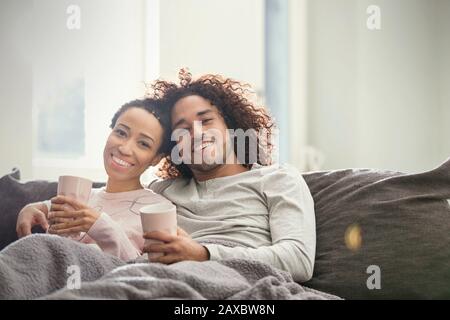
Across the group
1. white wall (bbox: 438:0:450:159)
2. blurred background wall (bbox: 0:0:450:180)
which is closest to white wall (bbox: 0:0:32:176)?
blurred background wall (bbox: 0:0:450:180)

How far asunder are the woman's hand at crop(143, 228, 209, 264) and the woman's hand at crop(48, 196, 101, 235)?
0.16m

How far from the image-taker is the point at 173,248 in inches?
36.9

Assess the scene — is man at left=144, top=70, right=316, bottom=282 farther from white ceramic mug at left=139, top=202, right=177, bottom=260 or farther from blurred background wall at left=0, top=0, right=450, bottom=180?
blurred background wall at left=0, top=0, right=450, bottom=180

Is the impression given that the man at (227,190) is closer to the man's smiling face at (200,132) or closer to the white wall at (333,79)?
the man's smiling face at (200,132)

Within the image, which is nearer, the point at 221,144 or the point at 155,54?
the point at 221,144

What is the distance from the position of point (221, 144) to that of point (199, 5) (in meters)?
1.06

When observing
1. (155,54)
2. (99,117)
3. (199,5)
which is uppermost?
(199,5)

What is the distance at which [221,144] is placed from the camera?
3.98 feet

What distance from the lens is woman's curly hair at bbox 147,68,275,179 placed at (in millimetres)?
1255

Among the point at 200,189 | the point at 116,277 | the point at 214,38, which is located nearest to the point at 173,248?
the point at 116,277

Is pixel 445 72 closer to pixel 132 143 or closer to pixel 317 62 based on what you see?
pixel 317 62
